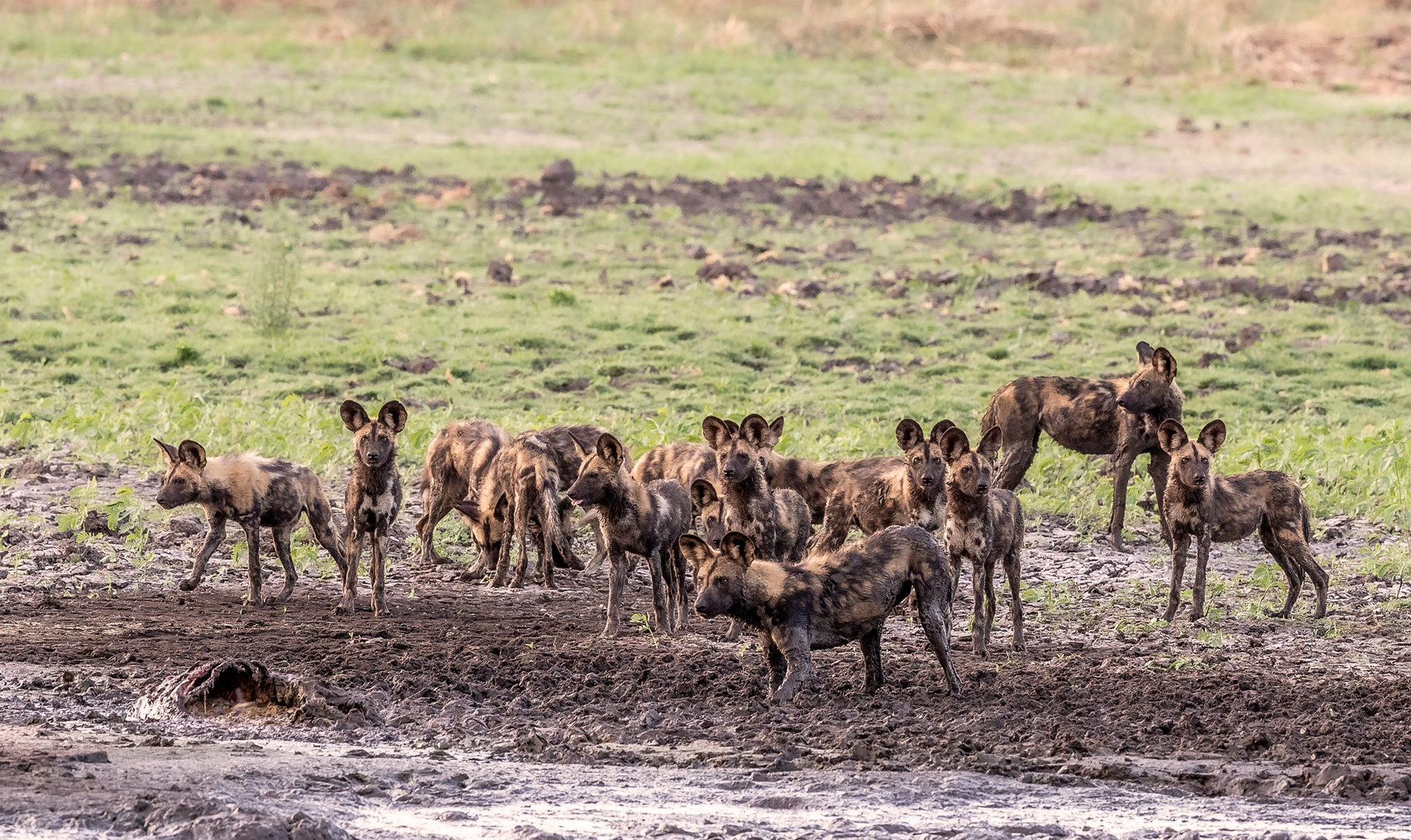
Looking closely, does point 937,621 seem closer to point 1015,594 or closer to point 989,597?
point 989,597

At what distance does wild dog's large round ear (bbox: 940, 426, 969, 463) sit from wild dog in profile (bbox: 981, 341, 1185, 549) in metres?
3.00

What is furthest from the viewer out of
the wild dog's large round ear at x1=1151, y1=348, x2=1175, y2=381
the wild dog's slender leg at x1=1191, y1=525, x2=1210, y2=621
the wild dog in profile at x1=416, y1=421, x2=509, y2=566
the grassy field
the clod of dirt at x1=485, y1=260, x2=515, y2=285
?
the clod of dirt at x1=485, y1=260, x2=515, y2=285

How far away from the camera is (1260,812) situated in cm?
705

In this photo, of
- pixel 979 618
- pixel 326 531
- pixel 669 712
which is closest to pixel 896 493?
pixel 979 618

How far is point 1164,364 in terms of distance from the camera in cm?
1308

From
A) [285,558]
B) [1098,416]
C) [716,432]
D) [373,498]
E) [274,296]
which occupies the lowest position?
[285,558]

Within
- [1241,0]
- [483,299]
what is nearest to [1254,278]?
[483,299]

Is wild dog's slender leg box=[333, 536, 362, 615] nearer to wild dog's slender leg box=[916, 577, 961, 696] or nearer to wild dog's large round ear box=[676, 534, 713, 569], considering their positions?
wild dog's large round ear box=[676, 534, 713, 569]

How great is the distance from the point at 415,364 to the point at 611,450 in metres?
8.19

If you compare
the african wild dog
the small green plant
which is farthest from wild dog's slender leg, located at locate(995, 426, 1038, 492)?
the small green plant

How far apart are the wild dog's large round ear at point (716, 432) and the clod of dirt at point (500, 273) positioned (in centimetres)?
1191

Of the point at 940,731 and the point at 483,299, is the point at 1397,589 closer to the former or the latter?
the point at 940,731

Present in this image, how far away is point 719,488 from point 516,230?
15294 millimetres

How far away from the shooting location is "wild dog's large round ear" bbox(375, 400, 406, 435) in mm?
10852
